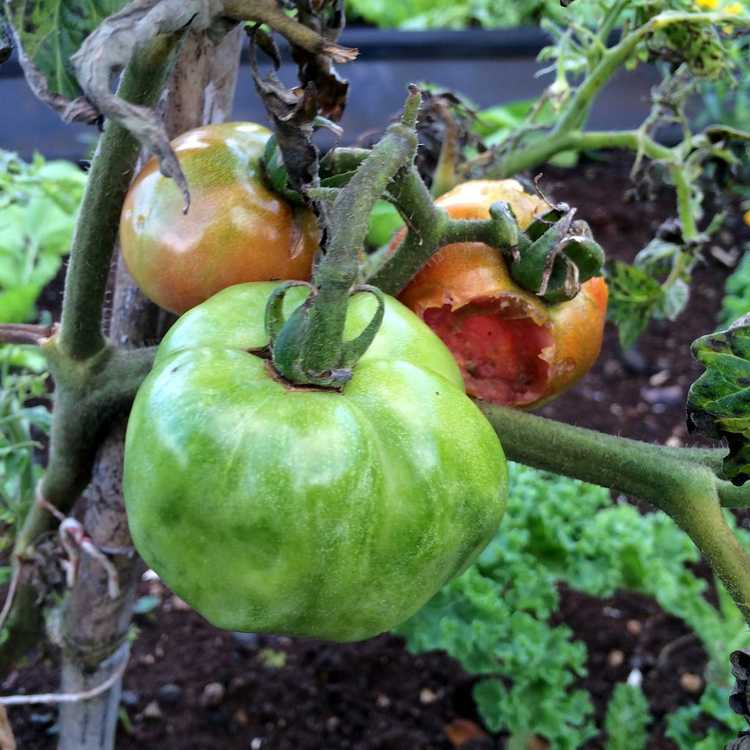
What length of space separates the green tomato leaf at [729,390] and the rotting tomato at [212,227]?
332mm

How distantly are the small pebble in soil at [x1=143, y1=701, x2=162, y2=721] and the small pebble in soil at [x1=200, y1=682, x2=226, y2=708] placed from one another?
0.08 meters

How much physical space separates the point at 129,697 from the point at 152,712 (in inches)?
2.4

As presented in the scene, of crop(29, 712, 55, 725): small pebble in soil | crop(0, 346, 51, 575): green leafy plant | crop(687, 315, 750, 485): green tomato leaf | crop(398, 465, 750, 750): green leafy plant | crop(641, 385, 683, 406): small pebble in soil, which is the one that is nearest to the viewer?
crop(687, 315, 750, 485): green tomato leaf

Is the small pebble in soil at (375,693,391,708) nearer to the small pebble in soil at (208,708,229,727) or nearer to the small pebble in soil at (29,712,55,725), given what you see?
the small pebble in soil at (208,708,229,727)

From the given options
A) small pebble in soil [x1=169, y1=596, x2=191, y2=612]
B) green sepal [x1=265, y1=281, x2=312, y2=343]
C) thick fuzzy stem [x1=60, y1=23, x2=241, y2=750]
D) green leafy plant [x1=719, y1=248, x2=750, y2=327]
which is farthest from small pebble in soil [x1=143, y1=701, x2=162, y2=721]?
green leafy plant [x1=719, y1=248, x2=750, y2=327]

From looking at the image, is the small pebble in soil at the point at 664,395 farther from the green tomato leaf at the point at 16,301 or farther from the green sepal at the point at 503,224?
the green sepal at the point at 503,224

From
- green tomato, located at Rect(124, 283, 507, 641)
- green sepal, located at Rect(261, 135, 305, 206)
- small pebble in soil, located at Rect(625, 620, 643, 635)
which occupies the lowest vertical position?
small pebble in soil, located at Rect(625, 620, 643, 635)

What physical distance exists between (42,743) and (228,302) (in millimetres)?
1221

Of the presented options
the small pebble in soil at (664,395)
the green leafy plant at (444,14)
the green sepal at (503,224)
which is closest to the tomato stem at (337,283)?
the green sepal at (503,224)

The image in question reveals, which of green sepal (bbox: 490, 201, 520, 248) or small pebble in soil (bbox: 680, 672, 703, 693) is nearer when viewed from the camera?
green sepal (bbox: 490, 201, 520, 248)

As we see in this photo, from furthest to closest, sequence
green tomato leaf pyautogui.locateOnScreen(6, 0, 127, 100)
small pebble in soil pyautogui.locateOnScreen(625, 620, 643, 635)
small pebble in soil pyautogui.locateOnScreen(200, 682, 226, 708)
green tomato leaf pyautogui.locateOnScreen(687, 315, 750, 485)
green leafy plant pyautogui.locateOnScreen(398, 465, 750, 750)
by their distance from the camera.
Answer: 1. small pebble in soil pyautogui.locateOnScreen(625, 620, 643, 635)
2. small pebble in soil pyautogui.locateOnScreen(200, 682, 226, 708)
3. green leafy plant pyautogui.locateOnScreen(398, 465, 750, 750)
4. green tomato leaf pyautogui.locateOnScreen(6, 0, 127, 100)
5. green tomato leaf pyautogui.locateOnScreen(687, 315, 750, 485)

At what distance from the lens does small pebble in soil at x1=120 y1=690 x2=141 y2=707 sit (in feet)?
5.62

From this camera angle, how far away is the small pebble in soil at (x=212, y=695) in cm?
173

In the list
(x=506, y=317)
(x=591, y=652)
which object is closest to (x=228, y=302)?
(x=506, y=317)
